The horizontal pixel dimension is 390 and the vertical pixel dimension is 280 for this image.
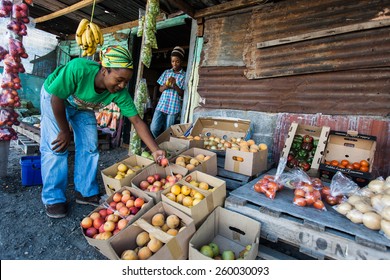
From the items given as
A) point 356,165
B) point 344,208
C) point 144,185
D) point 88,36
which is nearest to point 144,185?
point 144,185

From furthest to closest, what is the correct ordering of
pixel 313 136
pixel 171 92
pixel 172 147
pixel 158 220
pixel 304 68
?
pixel 171 92, pixel 304 68, pixel 172 147, pixel 313 136, pixel 158 220

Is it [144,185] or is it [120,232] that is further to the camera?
[144,185]

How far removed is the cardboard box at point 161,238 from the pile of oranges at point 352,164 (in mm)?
1970

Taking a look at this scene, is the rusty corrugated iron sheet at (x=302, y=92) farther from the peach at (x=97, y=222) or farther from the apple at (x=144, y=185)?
the peach at (x=97, y=222)

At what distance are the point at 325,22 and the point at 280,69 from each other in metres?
0.85

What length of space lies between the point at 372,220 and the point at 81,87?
275 centimetres

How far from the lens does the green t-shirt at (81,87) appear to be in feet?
6.94

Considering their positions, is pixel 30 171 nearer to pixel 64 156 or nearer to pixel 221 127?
pixel 64 156

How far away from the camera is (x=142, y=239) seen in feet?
5.59

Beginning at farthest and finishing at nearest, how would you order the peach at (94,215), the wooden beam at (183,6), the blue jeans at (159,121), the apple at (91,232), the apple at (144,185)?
the blue jeans at (159,121)
the wooden beam at (183,6)
the apple at (144,185)
the peach at (94,215)
the apple at (91,232)

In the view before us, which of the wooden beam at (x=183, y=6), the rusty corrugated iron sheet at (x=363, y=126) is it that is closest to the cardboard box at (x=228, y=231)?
the rusty corrugated iron sheet at (x=363, y=126)

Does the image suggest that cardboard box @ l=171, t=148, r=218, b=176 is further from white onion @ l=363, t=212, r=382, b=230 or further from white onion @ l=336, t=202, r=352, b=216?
white onion @ l=363, t=212, r=382, b=230

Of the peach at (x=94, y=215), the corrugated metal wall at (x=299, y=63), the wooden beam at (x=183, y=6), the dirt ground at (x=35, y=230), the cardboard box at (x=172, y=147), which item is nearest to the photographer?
the peach at (x=94, y=215)

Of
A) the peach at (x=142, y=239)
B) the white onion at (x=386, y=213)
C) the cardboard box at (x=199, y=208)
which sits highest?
the white onion at (x=386, y=213)
